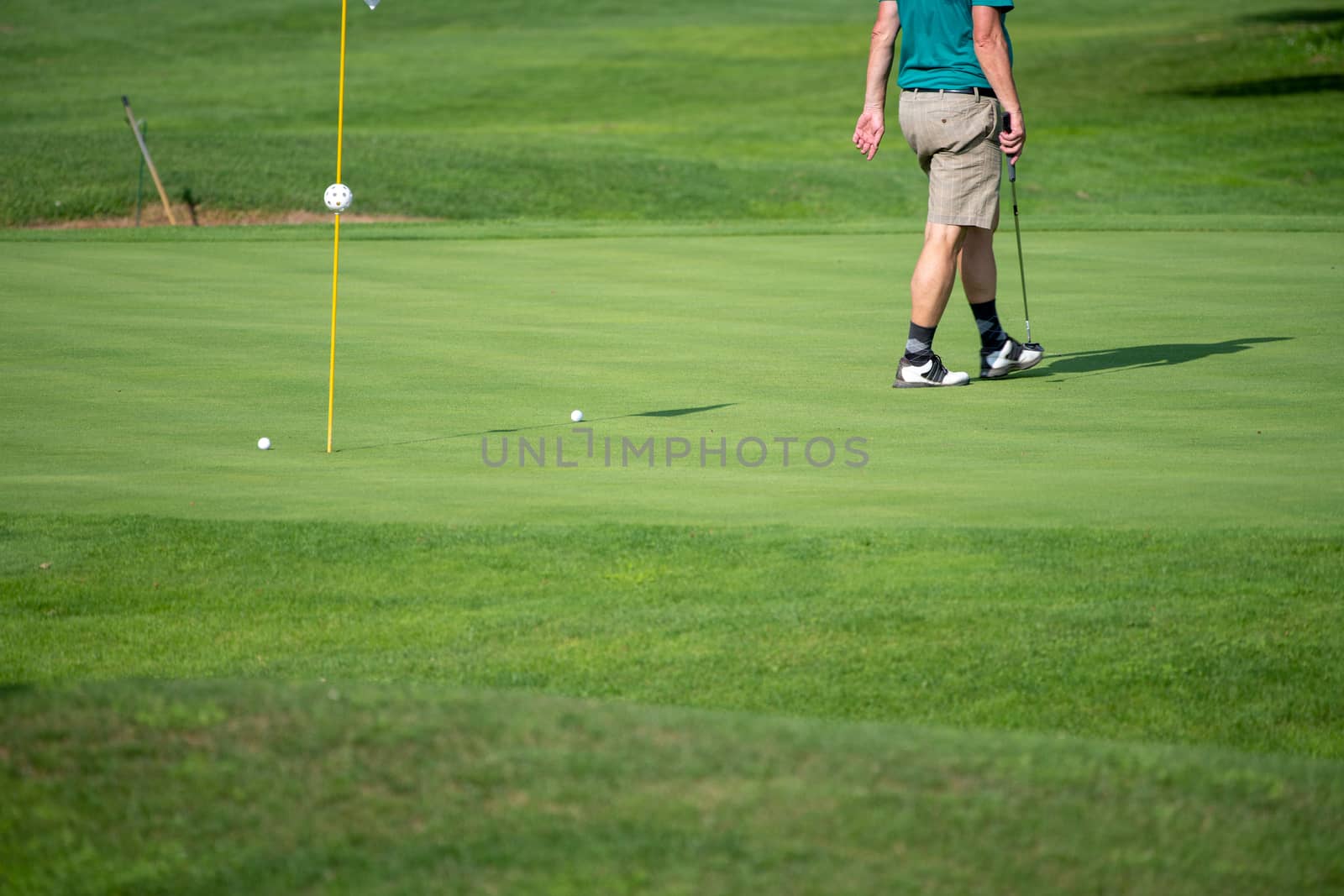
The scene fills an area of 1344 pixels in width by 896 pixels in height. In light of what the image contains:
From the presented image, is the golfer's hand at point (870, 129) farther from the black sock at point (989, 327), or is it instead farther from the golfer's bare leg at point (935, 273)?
the black sock at point (989, 327)

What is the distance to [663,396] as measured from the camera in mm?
7496

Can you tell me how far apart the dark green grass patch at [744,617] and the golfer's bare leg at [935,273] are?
3.28 meters

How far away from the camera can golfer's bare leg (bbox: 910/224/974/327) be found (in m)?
8.38

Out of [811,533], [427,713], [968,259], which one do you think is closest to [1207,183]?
[968,259]

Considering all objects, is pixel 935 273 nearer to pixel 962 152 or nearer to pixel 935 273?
pixel 935 273

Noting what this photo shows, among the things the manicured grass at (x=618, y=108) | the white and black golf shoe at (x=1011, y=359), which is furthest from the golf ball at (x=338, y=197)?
A: the manicured grass at (x=618, y=108)

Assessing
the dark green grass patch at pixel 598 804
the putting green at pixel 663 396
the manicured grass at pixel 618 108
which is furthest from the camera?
the manicured grass at pixel 618 108

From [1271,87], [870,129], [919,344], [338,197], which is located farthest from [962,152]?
[1271,87]

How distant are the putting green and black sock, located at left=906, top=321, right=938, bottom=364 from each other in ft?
0.65

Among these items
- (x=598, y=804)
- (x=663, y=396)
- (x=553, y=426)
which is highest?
(x=663, y=396)

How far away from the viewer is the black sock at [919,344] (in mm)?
8023

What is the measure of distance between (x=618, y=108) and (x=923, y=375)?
92.2ft

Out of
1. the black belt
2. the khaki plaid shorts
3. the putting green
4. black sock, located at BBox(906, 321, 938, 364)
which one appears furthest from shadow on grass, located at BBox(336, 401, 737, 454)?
the black belt

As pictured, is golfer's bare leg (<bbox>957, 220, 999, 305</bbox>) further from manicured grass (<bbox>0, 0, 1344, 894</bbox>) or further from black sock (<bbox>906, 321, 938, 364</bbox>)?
black sock (<bbox>906, 321, 938, 364</bbox>)
